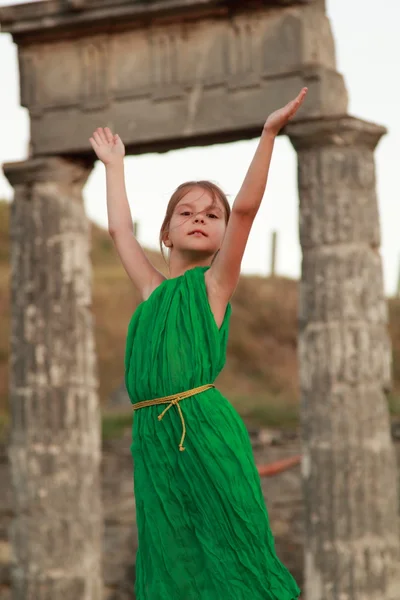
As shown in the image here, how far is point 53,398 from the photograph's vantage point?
30.1 feet

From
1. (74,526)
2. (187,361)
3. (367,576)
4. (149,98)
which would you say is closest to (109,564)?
(74,526)

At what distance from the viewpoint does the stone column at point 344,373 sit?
26.8 ft

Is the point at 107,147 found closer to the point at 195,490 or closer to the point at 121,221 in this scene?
the point at 121,221

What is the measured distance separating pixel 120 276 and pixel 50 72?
1185cm

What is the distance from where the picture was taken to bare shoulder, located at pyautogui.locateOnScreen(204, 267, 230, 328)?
133 inches

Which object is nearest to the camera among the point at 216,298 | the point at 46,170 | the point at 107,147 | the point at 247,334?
→ the point at 216,298

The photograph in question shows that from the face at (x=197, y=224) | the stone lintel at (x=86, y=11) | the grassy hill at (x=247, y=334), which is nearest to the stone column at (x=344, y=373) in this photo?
the stone lintel at (x=86, y=11)

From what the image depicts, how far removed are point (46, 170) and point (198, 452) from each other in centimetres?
641

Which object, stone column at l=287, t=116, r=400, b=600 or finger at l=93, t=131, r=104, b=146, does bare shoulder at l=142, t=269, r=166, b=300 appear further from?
stone column at l=287, t=116, r=400, b=600

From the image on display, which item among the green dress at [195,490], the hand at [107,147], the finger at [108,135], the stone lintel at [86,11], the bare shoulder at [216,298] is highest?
the stone lintel at [86,11]

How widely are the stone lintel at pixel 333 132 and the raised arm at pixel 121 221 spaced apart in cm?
483

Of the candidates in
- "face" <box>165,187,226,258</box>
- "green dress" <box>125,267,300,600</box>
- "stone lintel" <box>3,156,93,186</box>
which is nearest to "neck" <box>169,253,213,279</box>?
"face" <box>165,187,226,258</box>

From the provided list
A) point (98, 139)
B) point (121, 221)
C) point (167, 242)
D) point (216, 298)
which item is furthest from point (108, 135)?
point (216, 298)

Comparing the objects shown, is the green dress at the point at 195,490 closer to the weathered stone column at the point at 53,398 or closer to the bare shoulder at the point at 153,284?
the bare shoulder at the point at 153,284
